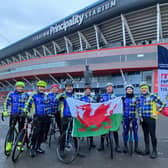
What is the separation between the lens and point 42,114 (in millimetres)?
4496

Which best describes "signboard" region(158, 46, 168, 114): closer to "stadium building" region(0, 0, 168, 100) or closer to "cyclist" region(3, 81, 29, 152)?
"cyclist" region(3, 81, 29, 152)

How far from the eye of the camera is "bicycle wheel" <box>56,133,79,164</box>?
4160mm

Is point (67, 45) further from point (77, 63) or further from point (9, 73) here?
point (9, 73)

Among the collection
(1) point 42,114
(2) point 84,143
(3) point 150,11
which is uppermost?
(3) point 150,11

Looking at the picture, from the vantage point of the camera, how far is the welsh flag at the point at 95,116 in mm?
4281

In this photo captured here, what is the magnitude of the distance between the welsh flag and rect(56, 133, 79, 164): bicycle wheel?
0.75 feet

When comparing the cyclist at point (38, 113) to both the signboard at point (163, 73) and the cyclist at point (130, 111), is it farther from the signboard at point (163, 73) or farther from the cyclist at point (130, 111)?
the signboard at point (163, 73)

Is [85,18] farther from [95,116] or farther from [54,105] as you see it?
[95,116]

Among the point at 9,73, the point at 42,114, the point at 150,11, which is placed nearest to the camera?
the point at 42,114

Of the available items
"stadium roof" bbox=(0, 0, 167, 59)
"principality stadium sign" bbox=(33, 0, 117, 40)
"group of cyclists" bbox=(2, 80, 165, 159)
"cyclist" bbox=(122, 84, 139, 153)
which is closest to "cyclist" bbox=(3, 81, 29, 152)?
"group of cyclists" bbox=(2, 80, 165, 159)

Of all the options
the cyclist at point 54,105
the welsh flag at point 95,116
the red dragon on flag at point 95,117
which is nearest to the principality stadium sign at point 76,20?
the cyclist at point 54,105

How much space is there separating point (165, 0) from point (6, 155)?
106 feet

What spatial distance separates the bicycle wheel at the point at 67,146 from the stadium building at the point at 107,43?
25750 mm

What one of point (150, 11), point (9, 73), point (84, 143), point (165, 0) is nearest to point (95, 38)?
point (150, 11)
